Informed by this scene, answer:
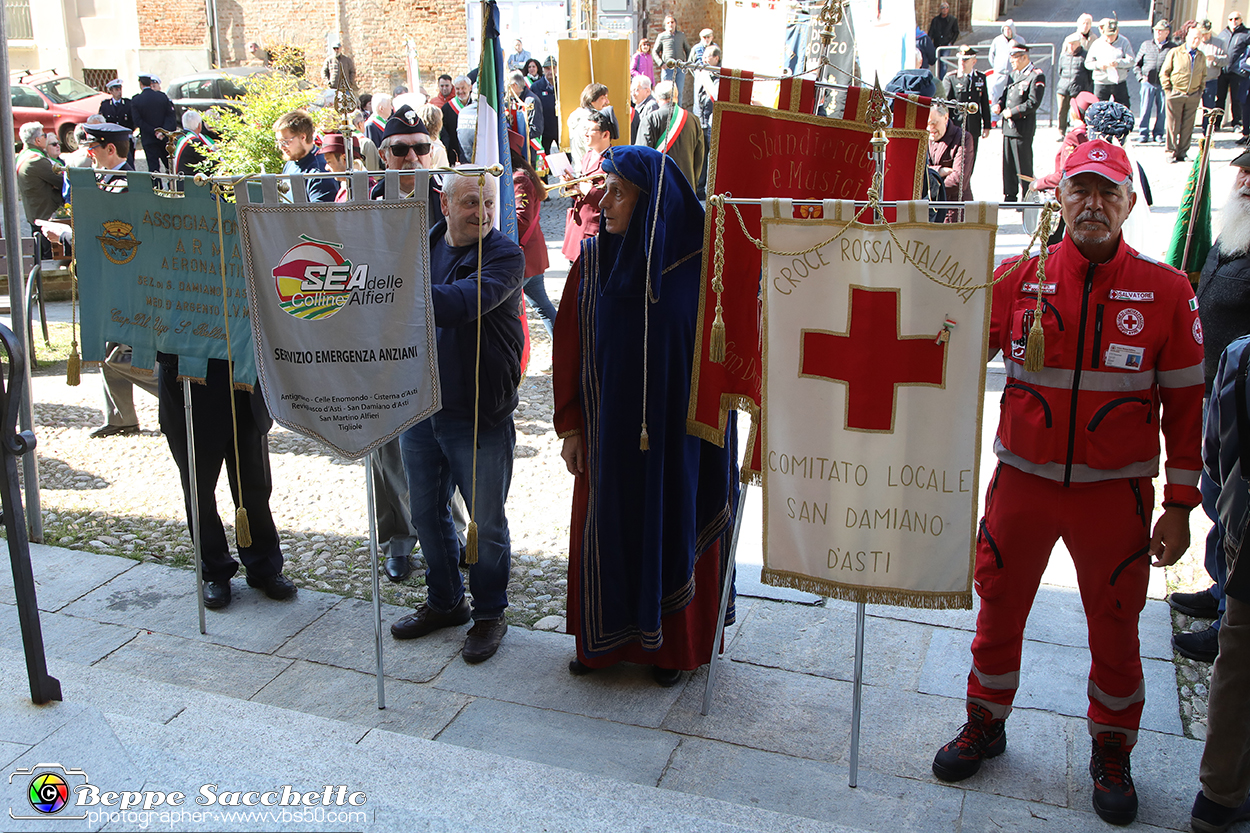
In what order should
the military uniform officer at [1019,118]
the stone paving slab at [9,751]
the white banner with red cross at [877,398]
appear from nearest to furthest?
1. the stone paving slab at [9,751]
2. the white banner with red cross at [877,398]
3. the military uniform officer at [1019,118]

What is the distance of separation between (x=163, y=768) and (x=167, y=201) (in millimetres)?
2428

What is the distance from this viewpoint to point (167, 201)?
4199 mm

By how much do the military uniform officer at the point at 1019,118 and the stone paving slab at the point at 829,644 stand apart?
898 centimetres

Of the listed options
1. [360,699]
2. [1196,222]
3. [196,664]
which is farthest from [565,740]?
[1196,222]

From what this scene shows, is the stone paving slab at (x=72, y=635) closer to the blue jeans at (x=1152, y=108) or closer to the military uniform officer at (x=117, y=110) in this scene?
the military uniform officer at (x=117, y=110)

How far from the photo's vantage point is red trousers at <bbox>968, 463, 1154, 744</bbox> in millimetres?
→ 3082

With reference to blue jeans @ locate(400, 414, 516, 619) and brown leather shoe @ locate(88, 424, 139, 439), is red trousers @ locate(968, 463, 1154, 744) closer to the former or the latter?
blue jeans @ locate(400, 414, 516, 619)

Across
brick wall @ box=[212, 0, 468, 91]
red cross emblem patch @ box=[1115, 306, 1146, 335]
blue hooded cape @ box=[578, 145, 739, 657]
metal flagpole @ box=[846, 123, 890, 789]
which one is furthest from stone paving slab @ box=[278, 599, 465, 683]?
brick wall @ box=[212, 0, 468, 91]

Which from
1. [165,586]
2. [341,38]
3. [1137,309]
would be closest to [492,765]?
[1137,309]

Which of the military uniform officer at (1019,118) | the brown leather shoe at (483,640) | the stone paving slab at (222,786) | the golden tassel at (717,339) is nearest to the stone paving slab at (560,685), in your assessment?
the brown leather shoe at (483,640)

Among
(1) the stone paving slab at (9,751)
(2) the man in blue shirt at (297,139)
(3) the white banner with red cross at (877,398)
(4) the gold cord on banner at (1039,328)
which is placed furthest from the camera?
(2) the man in blue shirt at (297,139)

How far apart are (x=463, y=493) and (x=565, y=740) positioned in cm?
113

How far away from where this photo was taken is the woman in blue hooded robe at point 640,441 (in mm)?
3623

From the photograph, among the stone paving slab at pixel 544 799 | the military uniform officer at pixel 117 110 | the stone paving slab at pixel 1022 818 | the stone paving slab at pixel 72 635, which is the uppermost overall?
the military uniform officer at pixel 117 110
